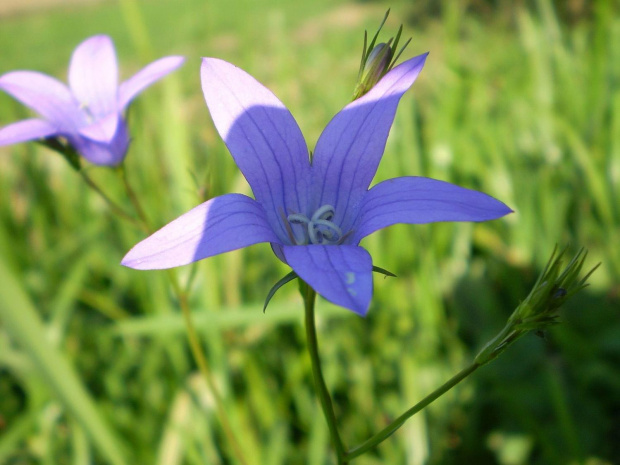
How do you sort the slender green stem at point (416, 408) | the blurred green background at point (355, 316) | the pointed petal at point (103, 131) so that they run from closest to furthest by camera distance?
the slender green stem at point (416, 408) < the pointed petal at point (103, 131) < the blurred green background at point (355, 316)

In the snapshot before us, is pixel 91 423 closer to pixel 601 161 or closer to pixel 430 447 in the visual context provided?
pixel 430 447

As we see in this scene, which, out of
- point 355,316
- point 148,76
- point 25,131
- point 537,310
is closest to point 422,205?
point 537,310

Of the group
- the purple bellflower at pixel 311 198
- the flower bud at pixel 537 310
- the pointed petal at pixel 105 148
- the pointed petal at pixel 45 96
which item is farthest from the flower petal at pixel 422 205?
the pointed petal at pixel 45 96

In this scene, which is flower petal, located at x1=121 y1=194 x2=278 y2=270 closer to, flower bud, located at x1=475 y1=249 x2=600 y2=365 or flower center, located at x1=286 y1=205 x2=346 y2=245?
flower center, located at x1=286 y1=205 x2=346 y2=245

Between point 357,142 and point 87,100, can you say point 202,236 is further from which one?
point 87,100

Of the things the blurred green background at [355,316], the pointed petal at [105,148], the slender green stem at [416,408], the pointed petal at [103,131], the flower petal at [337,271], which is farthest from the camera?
the blurred green background at [355,316]

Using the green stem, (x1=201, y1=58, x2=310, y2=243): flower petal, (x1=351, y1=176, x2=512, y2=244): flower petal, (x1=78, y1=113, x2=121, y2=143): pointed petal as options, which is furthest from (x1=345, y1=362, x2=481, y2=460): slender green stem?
(x1=78, y1=113, x2=121, y2=143): pointed petal

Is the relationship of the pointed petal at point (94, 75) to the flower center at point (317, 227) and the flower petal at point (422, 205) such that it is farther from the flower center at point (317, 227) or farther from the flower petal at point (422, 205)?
the flower petal at point (422, 205)

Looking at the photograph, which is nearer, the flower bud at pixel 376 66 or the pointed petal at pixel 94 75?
the flower bud at pixel 376 66
